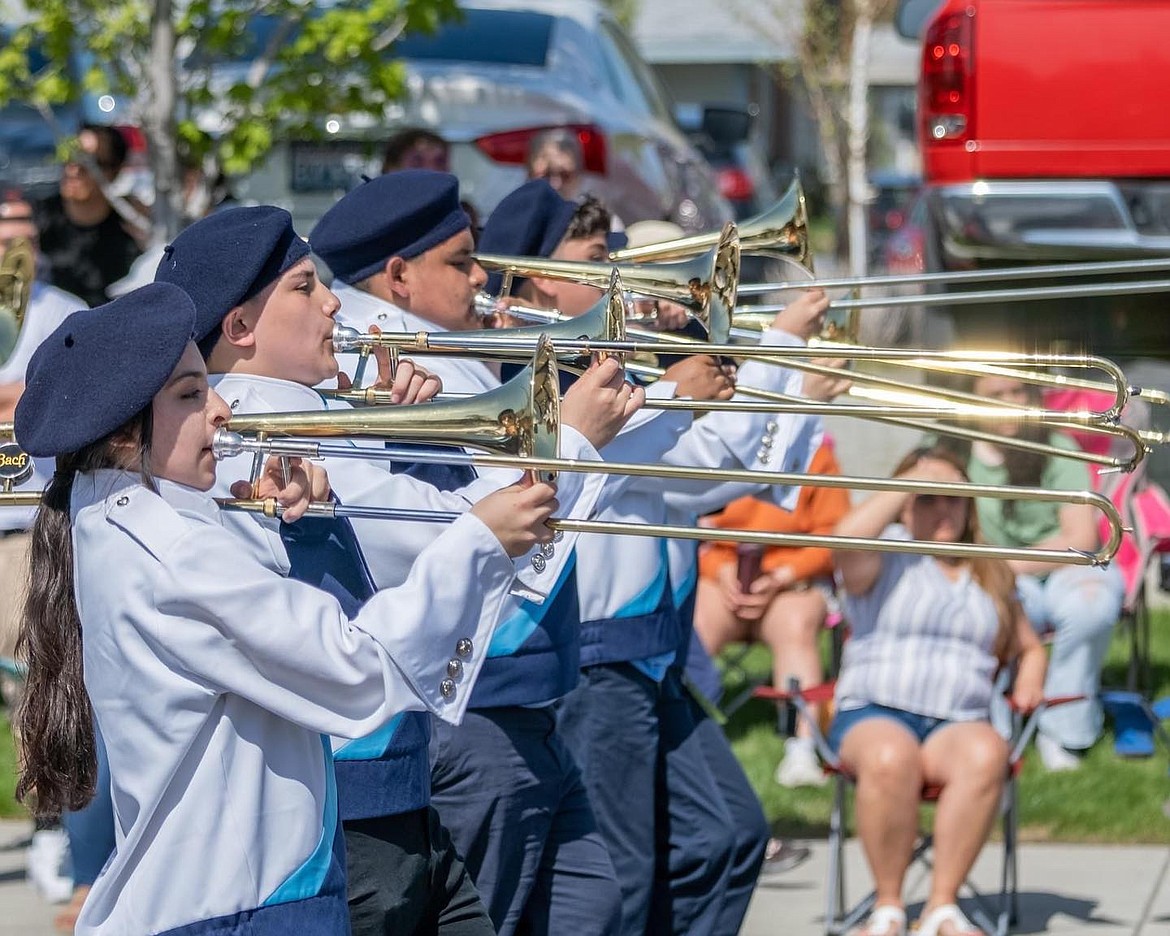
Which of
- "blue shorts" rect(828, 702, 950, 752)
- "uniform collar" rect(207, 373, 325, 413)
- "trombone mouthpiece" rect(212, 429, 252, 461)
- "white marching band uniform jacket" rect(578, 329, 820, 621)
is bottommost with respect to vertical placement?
"blue shorts" rect(828, 702, 950, 752)

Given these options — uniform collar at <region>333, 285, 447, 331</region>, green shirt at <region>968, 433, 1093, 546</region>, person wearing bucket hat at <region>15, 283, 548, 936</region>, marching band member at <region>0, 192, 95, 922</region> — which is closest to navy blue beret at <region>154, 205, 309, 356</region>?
person wearing bucket hat at <region>15, 283, 548, 936</region>

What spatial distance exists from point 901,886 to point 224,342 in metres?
2.71

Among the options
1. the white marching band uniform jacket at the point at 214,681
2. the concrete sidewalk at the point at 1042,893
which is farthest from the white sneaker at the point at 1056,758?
the white marching band uniform jacket at the point at 214,681

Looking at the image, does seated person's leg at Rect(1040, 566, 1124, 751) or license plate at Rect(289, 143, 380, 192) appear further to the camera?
license plate at Rect(289, 143, 380, 192)

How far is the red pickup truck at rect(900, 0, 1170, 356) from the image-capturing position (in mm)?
7570

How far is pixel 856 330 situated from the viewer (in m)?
4.60

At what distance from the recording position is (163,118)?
7.48m

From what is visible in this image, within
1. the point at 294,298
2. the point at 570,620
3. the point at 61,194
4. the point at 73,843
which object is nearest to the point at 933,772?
the point at 570,620

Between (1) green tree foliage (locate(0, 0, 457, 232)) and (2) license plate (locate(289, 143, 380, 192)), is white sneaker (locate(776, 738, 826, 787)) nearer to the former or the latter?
(1) green tree foliage (locate(0, 0, 457, 232))

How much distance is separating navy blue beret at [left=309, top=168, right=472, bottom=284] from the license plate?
4.27 m

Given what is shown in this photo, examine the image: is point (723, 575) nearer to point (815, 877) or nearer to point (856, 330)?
point (815, 877)

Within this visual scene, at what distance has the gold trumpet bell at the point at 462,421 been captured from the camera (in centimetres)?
276

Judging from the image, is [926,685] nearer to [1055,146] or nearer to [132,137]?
[1055,146]

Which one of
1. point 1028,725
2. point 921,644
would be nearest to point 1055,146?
point 921,644
